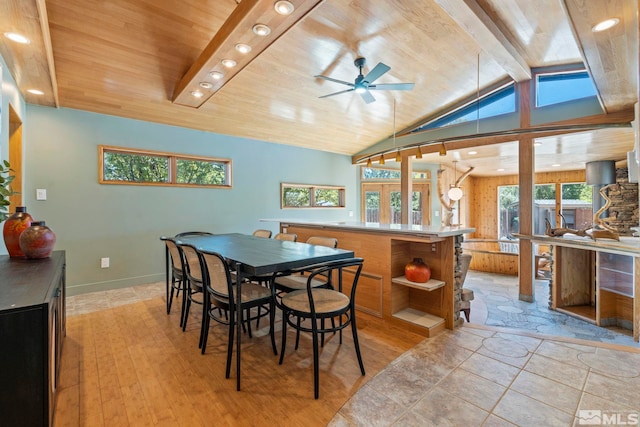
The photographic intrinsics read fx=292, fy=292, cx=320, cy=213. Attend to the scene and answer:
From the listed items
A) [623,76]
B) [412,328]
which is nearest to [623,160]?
[623,76]

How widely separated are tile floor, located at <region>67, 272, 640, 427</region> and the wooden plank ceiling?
2414 mm

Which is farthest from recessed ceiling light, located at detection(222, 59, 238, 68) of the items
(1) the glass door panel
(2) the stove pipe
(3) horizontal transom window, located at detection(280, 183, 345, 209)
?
(2) the stove pipe

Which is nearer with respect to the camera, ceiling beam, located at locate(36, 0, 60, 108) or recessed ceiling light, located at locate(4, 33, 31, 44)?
ceiling beam, located at locate(36, 0, 60, 108)

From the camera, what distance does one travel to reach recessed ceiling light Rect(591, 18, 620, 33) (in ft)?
6.69

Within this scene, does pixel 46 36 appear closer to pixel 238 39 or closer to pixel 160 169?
pixel 238 39

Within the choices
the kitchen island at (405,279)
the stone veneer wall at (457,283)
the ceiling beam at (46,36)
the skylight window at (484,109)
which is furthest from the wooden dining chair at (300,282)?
the skylight window at (484,109)

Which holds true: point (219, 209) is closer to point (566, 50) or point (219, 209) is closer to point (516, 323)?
point (516, 323)

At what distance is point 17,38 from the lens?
2.13 m

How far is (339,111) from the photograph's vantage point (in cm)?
495

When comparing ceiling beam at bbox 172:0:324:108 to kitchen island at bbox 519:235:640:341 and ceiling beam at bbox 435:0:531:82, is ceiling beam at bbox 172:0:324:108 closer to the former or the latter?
ceiling beam at bbox 435:0:531:82

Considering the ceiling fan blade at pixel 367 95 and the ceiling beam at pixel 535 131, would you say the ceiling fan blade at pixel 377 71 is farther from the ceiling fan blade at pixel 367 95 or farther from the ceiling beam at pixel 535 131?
the ceiling beam at pixel 535 131

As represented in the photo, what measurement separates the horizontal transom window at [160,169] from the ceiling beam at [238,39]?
4.35ft

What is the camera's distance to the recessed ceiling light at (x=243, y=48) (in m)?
2.48

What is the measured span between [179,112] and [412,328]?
4.11 meters
